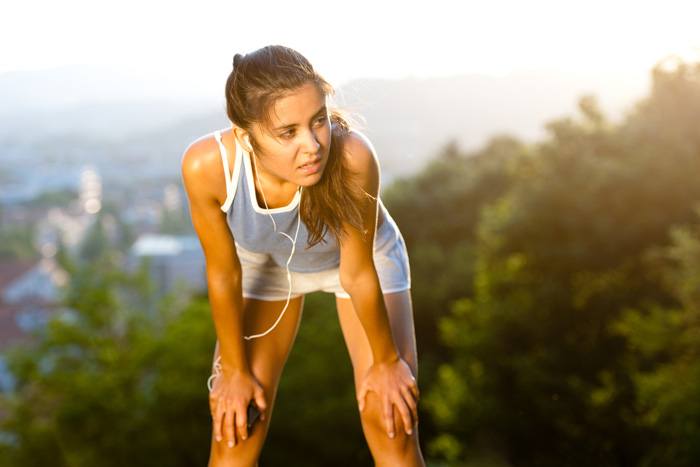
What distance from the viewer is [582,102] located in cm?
1348

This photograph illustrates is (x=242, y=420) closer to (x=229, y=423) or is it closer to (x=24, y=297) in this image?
(x=229, y=423)

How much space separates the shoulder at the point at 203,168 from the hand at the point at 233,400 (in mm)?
611

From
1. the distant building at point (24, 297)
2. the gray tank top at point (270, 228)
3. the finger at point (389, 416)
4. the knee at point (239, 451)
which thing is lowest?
the distant building at point (24, 297)

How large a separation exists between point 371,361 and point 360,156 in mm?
690

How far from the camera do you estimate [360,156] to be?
2352 millimetres

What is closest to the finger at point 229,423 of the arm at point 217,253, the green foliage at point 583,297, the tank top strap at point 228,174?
the arm at point 217,253

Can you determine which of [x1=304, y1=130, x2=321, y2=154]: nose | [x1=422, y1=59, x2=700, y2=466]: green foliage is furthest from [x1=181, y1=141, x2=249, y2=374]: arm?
[x1=422, y1=59, x2=700, y2=466]: green foliage

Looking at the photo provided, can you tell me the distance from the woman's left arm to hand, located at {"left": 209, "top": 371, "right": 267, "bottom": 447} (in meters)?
0.34

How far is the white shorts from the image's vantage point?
2.67m

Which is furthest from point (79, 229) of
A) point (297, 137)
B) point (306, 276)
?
point (297, 137)

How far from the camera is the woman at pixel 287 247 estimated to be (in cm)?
215

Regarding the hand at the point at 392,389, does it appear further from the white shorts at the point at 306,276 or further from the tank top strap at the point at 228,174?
the tank top strap at the point at 228,174

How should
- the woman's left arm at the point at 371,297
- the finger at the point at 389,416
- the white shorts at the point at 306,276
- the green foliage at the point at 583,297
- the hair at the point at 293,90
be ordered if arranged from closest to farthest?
the hair at the point at 293,90, the woman's left arm at the point at 371,297, the finger at the point at 389,416, the white shorts at the point at 306,276, the green foliage at the point at 583,297

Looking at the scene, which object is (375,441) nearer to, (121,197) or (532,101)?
(532,101)
